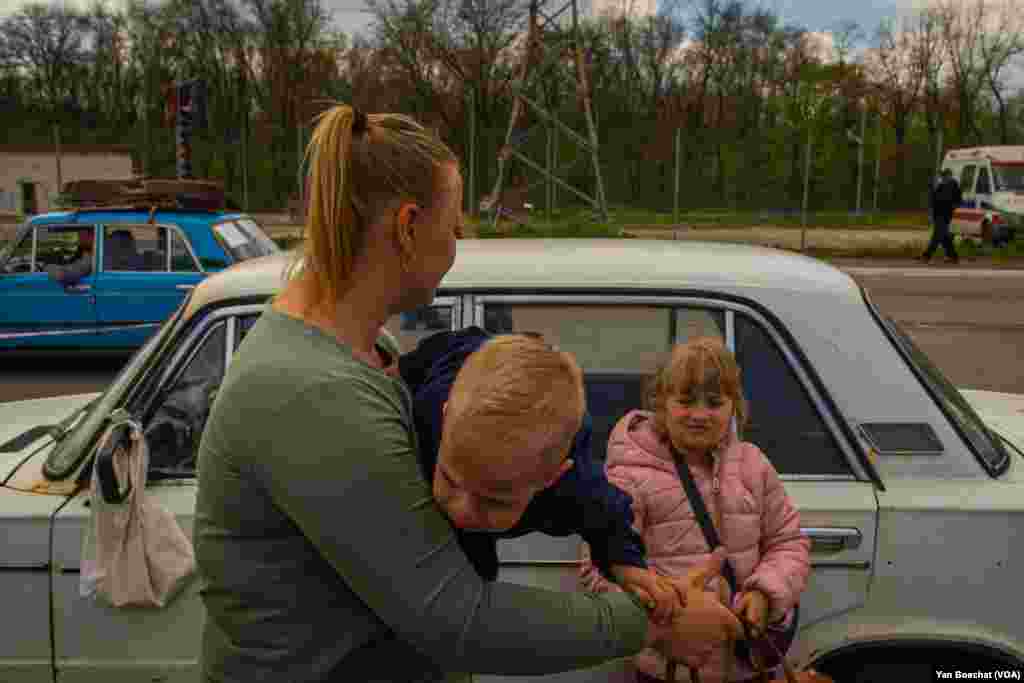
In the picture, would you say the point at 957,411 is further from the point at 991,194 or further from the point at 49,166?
the point at 49,166

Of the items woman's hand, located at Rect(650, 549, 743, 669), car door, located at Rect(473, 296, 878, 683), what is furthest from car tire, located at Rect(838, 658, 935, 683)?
woman's hand, located at Rect(650, 549, 743, 669)

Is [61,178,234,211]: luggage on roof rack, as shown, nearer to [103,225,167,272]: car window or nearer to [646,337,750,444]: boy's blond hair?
[103,225,167,272]: car window

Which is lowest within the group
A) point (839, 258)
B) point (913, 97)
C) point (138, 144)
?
point (839, 258)

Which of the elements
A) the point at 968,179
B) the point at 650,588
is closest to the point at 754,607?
the point at 650,588

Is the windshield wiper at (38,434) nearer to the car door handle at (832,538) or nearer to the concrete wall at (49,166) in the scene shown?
the car door handle at (832,538)

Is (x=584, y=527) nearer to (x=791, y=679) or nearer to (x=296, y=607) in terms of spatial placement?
(x=296, y=607)

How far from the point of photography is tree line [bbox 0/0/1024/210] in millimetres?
33188

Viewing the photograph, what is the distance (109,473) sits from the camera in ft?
7.55

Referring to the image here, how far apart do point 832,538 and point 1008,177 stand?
28.0 meters

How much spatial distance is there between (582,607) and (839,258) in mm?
22580

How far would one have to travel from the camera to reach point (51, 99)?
50.4 meters

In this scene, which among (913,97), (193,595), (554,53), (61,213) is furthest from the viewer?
(913,97)

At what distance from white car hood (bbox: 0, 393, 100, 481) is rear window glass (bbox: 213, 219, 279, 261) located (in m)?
5.30

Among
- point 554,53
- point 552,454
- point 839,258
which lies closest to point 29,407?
point 552,454
